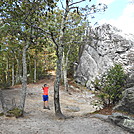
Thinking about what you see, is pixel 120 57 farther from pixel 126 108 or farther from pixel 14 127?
pixel 14 127

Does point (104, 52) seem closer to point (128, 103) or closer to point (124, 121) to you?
point (128, 103)

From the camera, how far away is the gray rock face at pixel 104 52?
60.3 ft

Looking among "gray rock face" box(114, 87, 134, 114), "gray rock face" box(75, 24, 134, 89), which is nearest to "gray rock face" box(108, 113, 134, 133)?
"gray rock face" box(114, 87, 134, 114)

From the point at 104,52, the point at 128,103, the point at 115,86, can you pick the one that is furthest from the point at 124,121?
the point at 104,52

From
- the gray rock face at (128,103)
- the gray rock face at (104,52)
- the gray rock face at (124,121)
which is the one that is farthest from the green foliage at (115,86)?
the gray rock face at (104,52)

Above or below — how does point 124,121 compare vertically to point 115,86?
below

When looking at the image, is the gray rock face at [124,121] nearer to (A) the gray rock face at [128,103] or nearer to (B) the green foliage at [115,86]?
(A) the gray rock face at [128,103]

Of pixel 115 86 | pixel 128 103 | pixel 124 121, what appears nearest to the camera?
pixel 124 121

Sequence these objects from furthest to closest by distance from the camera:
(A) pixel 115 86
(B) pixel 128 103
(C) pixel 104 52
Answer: (C) pixel 104 52 < (A) pixel 115 86 < (B) pixel 128 103

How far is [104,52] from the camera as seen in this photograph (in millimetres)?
20766

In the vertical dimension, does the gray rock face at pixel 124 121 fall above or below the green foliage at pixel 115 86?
below

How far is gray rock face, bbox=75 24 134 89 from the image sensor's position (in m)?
18.4

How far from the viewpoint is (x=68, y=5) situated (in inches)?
300

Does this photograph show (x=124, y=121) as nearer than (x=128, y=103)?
Yes
